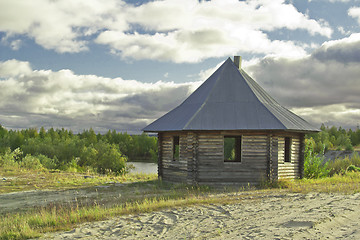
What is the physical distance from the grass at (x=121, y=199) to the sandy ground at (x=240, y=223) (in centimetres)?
55

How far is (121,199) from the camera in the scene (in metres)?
12.9

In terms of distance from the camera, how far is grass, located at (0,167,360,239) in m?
9.21

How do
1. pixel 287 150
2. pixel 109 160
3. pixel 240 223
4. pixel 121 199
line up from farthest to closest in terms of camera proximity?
pixel 109 160 < pixel 287 150 < pixel 121 199 < pixel 240 223

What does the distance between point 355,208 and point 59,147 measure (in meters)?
36.8

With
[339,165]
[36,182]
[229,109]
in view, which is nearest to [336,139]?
[339,165]

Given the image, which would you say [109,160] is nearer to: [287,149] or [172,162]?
[172,162]

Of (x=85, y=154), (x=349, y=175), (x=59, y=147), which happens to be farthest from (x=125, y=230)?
(x=59, y=147)

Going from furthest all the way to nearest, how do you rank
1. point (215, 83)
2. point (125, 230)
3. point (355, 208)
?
1. point (215, 83)
2. point (355, 208)
3. point (125, 230)

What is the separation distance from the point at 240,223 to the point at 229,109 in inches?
337

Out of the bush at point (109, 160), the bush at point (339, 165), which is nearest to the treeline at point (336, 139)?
the bush at point (339, 165)

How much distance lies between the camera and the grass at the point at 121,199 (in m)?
9.21

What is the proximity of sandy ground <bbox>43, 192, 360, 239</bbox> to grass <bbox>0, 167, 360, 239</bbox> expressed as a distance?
0.55m

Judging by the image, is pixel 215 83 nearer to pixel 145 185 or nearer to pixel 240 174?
pixel 240 174

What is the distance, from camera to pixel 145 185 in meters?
17.2
